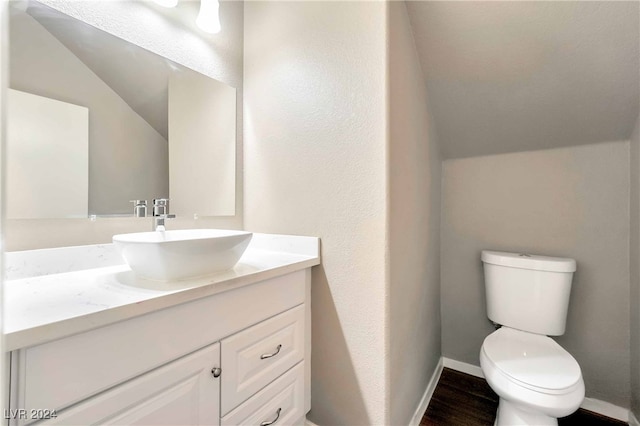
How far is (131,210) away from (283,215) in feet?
2.09

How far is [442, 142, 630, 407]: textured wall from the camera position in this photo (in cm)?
144

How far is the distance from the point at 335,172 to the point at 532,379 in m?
1.12

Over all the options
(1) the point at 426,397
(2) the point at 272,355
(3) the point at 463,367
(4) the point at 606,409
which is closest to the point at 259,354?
(2) the point at 272,355

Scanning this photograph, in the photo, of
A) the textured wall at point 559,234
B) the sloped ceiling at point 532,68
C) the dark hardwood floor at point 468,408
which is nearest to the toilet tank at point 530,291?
the textured wall at point 559,234

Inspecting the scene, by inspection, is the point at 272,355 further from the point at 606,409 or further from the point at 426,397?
the point at 606,409

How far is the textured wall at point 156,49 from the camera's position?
96cm

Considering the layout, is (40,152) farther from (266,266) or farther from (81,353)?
(266,266)

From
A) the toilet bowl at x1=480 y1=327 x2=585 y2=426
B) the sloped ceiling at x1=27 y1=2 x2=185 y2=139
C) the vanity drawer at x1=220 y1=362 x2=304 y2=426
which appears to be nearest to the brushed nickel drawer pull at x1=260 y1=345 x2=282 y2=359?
the vanity drawer at x1=220 y1=362 x2=304 y2=426

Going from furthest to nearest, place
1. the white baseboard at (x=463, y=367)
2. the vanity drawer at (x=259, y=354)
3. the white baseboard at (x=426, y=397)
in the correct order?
the white baseboard at (x=463, y=367) < the white baseboard at (x=426, y=397) < the vanity drawer at (x=259, y=354)

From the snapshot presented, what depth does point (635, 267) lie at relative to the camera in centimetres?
134

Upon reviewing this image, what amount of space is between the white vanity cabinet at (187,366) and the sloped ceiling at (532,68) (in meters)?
1.22

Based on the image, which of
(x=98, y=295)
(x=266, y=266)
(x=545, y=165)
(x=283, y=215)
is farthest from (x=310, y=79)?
(x=545, y=165)

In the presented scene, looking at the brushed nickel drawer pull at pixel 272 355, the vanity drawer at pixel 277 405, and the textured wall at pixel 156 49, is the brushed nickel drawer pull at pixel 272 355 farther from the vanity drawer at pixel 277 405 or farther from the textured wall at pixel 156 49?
the textured wall at pixel 156 49

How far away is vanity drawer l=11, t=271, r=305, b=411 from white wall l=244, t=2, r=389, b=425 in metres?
0.41
